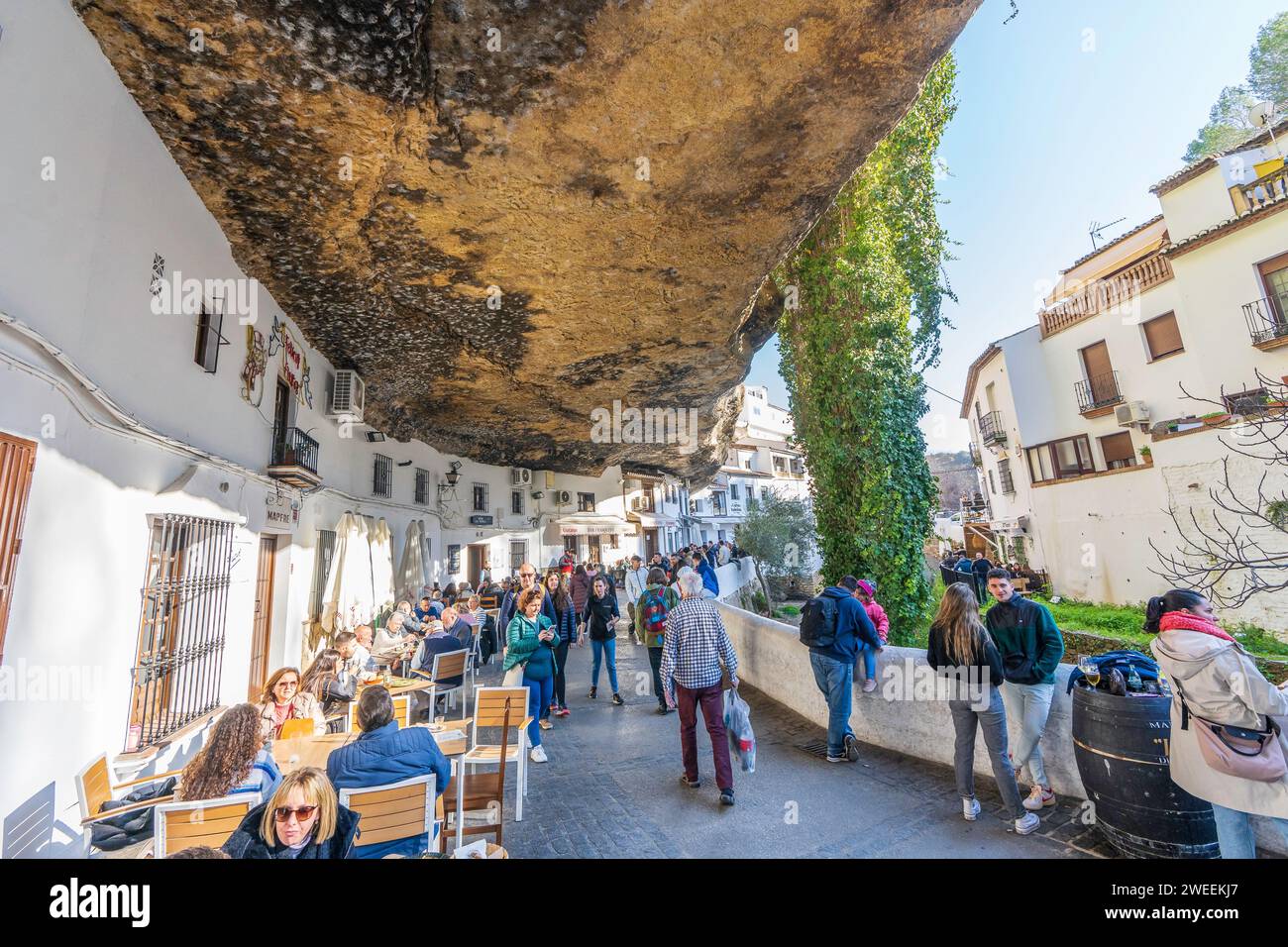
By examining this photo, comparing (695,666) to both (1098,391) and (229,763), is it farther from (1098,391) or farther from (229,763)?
(1098,391)

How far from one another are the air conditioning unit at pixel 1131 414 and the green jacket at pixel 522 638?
1982 cm

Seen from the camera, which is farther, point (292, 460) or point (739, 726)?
point (292, 460)

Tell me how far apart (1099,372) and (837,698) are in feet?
66.2

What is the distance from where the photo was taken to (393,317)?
7.74 meters

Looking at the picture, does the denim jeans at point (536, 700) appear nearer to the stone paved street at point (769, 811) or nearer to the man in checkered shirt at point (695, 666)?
the stone paved street at point (769, 811)

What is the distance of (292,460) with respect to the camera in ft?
24.4

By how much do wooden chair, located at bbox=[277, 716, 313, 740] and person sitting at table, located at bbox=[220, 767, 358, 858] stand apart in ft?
9.27

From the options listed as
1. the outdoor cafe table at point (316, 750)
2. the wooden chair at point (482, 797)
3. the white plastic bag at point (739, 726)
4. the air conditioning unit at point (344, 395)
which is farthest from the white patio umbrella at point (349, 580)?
the white plastic bag at point (739, 726)

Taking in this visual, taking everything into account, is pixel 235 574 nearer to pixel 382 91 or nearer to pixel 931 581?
pixel 382 91

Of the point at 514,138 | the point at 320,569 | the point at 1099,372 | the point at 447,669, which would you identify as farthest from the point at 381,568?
the point at 1099,372

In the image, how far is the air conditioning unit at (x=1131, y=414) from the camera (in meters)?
16.7

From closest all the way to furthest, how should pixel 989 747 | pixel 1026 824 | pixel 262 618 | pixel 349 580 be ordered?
pixel 1026 824
pixel 989 747
pixel 262 618
pixel 349 580

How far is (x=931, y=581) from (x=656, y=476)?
17.6m
